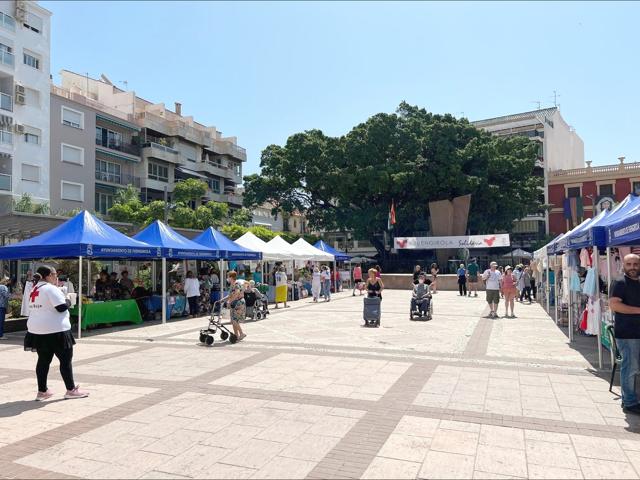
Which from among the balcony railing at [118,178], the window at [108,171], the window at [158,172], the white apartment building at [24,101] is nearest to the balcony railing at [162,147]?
the window at [158,172]

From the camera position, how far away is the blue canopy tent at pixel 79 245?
12.3 m

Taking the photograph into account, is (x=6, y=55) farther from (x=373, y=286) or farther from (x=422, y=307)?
(x=422, y=307)

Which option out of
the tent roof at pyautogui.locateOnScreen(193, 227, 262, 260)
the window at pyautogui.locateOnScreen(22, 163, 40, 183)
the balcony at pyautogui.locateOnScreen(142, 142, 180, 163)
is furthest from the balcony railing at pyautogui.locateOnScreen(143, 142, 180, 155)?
the tent roof at pyautogui.locateOnScreen(193, 227, 262, 260)

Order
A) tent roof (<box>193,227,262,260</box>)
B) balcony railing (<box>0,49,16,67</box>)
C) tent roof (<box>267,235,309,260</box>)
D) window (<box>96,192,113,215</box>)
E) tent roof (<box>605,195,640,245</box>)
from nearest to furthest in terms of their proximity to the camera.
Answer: tent roof (<box>605,195,640,245</box>), tent roof (<box>193,227,262,260</box>), tent roof (<box>267,235,309,260</box>), balcony railing (<box>0,49,16,67</box>), window (<box>96,192,113,215</box>)

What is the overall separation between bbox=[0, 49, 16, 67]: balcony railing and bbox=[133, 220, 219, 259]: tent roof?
1036 inches

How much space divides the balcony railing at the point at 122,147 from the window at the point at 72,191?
4889 millimetres

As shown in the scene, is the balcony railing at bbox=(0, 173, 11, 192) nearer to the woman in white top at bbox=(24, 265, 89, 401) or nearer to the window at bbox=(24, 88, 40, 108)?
the window at bbox=(24, 88, 40, 108)

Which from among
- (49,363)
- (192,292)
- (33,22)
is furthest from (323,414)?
(33,22)

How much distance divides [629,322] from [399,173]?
3087 centimetres

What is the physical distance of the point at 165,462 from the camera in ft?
13.9

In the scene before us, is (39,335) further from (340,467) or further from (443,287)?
(443,287)

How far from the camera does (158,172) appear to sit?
163ft

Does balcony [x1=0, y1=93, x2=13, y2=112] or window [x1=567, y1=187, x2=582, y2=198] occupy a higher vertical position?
balcony [x1=0, y1=93, x2=13, y2=112]

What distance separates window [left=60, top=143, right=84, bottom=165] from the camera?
38.5 m
